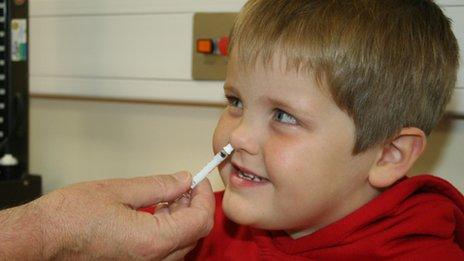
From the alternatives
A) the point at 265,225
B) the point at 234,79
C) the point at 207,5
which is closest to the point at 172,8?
the point at 207,5

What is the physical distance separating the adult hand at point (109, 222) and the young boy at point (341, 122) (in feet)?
0.35

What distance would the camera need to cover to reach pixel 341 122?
0.80 m

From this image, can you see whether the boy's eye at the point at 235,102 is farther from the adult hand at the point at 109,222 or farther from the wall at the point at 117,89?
the wall at the point at 117,89

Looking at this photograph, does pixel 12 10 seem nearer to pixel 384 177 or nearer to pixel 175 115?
pixel 175 115

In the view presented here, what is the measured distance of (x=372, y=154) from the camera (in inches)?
32.8

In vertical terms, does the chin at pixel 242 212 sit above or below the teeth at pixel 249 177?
below

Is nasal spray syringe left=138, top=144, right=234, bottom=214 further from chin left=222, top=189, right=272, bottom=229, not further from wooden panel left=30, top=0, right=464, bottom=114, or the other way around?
wooden panel left=30, top=0, right=464, bottom=114

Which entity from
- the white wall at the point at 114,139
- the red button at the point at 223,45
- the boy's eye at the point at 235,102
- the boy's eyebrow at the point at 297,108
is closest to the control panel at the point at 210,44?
the red button at the point at 223,45

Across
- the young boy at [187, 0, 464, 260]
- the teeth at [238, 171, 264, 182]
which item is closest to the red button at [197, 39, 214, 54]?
the young boy at [187, 0, 464, 260]

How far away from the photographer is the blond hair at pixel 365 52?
78 centimetres

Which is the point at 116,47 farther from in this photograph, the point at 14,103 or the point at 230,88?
the point at 230,88

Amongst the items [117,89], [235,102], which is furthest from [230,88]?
[117,89]

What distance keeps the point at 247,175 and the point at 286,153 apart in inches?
3.2

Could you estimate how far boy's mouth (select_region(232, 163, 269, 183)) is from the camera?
83 centimetres
